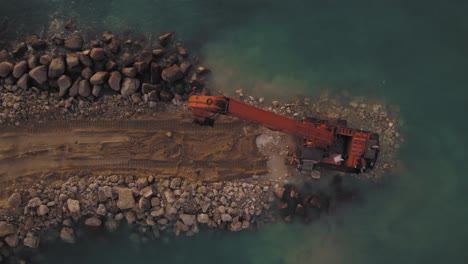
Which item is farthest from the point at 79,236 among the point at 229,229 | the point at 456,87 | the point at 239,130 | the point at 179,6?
the point at 456,87

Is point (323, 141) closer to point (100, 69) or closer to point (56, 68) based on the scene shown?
point (100, 69)

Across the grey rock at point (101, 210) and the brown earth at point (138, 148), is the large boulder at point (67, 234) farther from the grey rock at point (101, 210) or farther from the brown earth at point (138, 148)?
the brown earth at point (138, 148)

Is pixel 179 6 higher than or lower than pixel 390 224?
higher

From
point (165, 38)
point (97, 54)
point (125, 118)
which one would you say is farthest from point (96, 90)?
point (165, 38)

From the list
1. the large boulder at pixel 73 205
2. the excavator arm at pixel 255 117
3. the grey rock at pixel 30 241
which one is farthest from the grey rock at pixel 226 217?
the grey rock at pixel 30 241

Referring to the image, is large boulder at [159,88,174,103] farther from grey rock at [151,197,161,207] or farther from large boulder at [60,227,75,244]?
large boulder at [60,227,75,244]

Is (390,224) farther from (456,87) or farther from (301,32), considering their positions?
(301,32)
